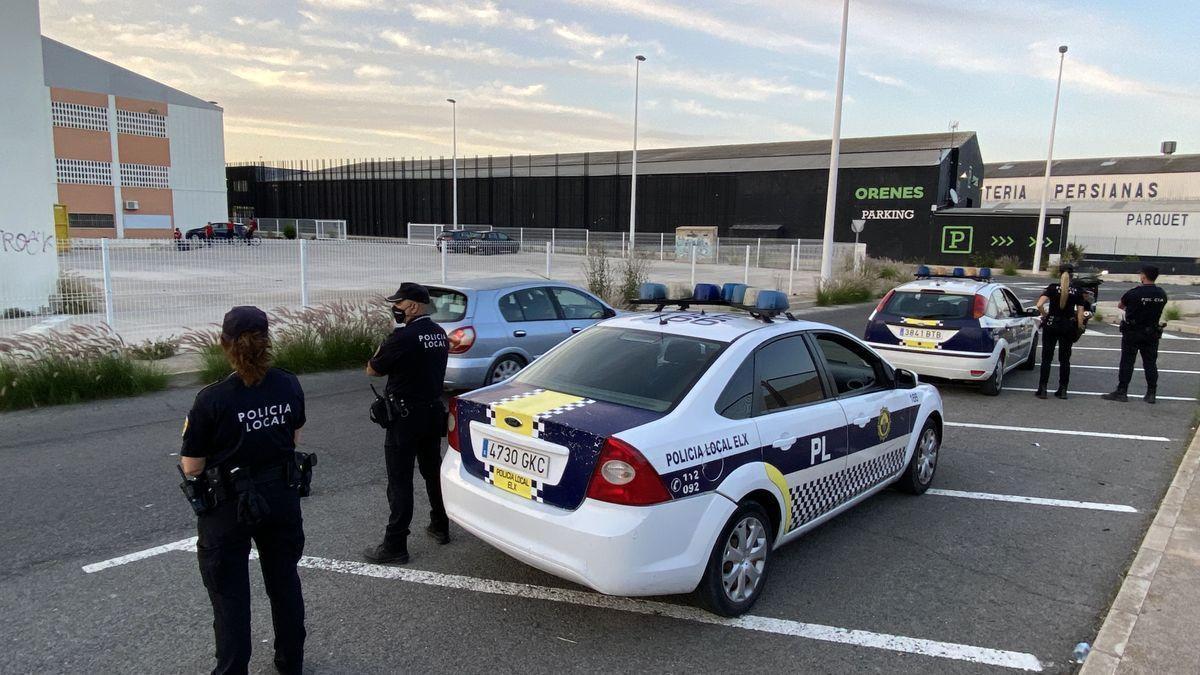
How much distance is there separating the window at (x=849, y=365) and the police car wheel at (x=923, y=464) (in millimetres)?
751

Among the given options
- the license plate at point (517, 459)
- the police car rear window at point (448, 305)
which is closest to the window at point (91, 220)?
the police car rear window at point (448, 305)

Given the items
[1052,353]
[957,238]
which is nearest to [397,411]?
[1052,353]

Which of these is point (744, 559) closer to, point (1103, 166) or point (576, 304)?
point (576, 304)

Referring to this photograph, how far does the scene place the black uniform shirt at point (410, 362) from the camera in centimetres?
437

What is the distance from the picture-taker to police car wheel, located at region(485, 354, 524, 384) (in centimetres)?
845

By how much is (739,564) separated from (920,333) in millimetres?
6911

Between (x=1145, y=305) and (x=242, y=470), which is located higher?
(x=1145, y=305)

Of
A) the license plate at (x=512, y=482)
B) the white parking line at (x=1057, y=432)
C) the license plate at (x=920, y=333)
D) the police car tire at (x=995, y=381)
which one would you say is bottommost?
the white parking line at (x=1057, y=432)

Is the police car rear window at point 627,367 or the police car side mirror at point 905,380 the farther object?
the police car side mirror at point 905,380

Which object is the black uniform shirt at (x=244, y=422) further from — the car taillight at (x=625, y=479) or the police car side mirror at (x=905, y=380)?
the police car side mirror at (x=905, y=380)

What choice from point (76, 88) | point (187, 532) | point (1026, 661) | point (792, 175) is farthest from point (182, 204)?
point (1026, 661)

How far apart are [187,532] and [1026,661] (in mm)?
4907

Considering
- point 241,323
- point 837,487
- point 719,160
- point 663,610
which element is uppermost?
point 719,160

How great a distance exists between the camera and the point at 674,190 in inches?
2458
